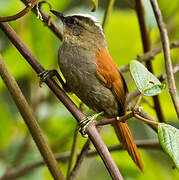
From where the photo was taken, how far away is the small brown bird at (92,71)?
231 centimetres

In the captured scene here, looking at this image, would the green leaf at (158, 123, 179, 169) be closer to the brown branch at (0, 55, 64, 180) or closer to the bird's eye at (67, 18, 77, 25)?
the brown branch at (0, 55, 64, 180)

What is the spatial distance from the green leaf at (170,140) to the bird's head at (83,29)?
1116 millimetres

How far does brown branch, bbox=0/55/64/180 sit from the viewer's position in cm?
153

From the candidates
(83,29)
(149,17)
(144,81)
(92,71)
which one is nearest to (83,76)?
(92,71)

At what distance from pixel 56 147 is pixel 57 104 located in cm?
32

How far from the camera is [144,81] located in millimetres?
1599

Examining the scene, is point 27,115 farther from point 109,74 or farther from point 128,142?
point 128,142

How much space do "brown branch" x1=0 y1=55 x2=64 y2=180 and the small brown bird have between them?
63 cm

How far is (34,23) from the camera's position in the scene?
2594 mm

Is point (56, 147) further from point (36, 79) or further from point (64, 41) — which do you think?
point (64, 41)

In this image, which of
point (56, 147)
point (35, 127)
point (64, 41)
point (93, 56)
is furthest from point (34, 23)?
point (35, 127)

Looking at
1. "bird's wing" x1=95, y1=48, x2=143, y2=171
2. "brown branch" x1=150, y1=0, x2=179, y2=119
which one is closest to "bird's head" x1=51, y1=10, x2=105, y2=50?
"bird's wing" x1=95, y1=48, x2=143, y2=171

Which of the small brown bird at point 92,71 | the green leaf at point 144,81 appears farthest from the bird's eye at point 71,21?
the green leaf at point 144,81

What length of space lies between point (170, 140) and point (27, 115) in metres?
0.53
